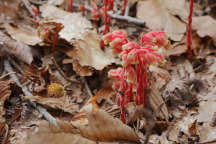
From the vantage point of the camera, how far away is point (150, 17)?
2834 millimetres

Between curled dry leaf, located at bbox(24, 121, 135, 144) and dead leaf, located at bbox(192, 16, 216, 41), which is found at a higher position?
dead leaf, located at bbox(192, 16, 216, 41)

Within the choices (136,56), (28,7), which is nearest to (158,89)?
(136,56)

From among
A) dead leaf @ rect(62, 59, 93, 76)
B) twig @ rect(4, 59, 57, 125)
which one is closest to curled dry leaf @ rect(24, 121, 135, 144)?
twig @ rect(4, 59, 57, 125)

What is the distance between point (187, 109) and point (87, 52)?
1123 millimetres

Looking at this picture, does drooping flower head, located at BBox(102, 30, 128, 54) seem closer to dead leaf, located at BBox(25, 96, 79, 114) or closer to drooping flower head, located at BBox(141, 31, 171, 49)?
drooping flower head, located at BBox(141, 31, 171, 49)

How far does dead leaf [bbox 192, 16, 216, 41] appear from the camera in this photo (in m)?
2.63

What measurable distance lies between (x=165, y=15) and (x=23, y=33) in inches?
68.6

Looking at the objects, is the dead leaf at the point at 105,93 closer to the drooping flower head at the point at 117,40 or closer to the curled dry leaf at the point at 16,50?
the drooping flower head at the point at 117,40

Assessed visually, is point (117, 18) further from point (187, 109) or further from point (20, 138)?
point (20, 138)

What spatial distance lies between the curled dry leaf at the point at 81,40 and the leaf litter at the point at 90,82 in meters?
0.01

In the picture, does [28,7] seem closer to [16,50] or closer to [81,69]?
[16,50]

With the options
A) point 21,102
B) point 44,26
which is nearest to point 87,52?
point 44,26

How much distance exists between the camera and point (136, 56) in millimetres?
1506

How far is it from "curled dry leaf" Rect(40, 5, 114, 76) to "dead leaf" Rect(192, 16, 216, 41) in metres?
1.17
